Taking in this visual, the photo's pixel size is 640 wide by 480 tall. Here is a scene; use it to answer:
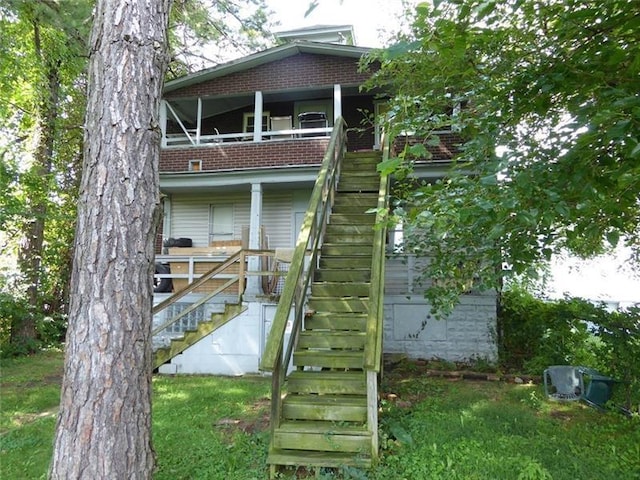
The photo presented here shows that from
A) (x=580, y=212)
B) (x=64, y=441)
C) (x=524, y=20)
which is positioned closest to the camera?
(x=64, y=441)

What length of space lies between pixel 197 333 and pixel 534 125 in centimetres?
649

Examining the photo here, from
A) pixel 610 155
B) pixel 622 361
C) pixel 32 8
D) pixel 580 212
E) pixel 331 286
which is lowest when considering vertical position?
pixel 622 361

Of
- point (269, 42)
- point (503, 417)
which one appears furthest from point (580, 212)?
point (269, 42)

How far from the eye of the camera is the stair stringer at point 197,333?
314 inches

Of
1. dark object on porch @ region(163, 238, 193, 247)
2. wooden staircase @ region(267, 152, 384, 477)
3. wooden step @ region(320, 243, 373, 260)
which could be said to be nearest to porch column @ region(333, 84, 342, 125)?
wooden staircase @ region(267, 152, 384, 477)

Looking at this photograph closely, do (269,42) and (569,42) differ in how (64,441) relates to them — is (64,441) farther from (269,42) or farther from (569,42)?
(269,42)

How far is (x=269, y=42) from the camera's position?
16.1 meters

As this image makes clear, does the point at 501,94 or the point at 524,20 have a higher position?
the point at 524,20

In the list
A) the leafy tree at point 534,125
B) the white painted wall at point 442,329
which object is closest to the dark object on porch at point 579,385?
the leafy tree at point 534,125

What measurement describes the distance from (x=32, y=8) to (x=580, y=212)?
1292cm

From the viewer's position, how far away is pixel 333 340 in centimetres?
492

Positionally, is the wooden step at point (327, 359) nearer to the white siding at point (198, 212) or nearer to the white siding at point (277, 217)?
the white siding at point (277, 217)

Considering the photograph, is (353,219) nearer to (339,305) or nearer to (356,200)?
(356,200)

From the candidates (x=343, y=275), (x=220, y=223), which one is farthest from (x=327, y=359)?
(x=220, y=223)
